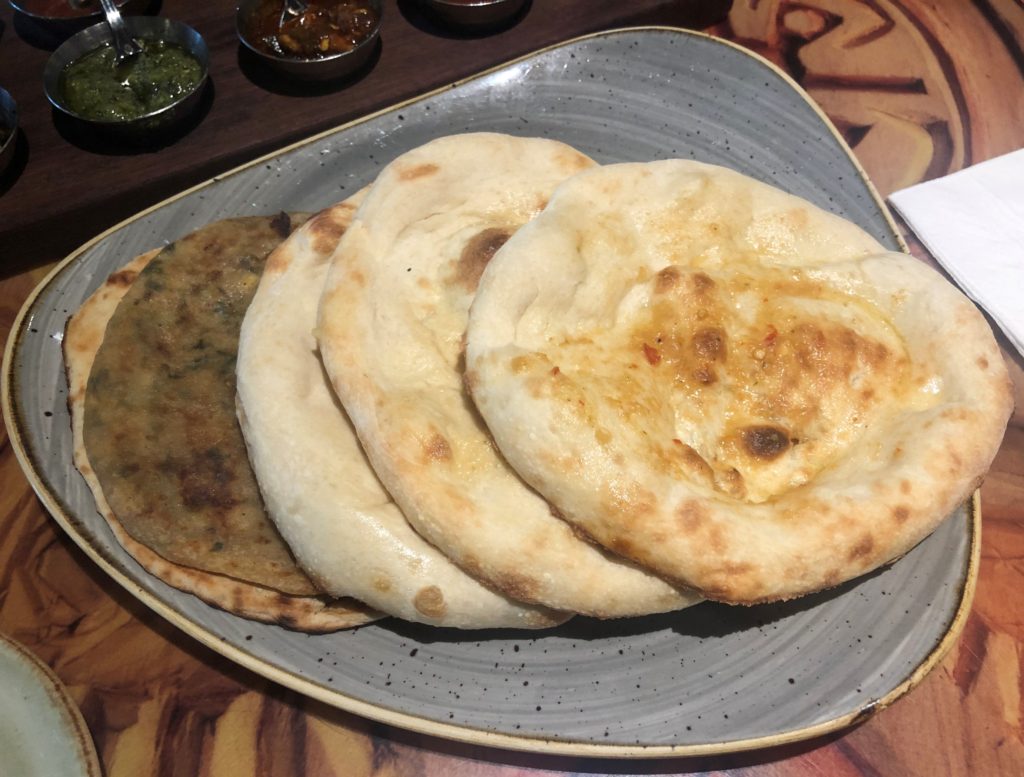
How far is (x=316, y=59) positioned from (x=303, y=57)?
3.9 inches

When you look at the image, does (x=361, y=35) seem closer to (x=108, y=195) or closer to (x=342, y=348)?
(x=108, y=195)

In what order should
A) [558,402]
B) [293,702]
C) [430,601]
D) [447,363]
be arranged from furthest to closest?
1. [293,702]
2. [447,363]
3. [430,601]
4. [558,402]

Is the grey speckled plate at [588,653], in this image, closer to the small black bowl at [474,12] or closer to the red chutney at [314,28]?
the red chutney at [314,28]

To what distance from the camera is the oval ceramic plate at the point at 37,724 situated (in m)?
2.24

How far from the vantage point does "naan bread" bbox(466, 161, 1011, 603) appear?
2.00 meters

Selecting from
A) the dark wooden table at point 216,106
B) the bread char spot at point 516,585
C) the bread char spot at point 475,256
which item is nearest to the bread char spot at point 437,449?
the bread char spot at point 516,585

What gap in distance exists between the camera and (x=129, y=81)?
381 cm

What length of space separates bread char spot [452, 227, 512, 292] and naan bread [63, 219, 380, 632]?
95cm

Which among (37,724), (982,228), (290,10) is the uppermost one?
(290,10)

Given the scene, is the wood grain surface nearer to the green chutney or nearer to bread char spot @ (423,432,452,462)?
the green chutney

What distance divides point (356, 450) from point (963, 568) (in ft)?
6.63

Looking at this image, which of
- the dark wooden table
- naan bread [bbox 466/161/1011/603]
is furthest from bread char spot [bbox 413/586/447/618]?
the dark wooden table

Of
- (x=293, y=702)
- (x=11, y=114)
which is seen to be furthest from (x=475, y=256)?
(x=11, y=114)

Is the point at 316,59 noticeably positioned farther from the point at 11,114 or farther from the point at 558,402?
the point at 558,402
